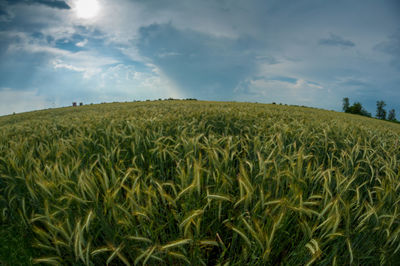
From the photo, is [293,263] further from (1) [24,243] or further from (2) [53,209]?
(1) [24,243]

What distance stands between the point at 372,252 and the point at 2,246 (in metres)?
3.47

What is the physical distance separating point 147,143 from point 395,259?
9.70 feet

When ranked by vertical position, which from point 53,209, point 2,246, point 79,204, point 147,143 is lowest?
point 2,246

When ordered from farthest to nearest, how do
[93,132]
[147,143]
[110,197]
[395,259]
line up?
[93,132] < [147,143] < [395,259] < [110,197]

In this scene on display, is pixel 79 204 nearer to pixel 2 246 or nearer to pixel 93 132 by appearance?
pixel 2 246

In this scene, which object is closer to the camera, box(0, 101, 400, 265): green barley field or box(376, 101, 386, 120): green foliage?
box(0, 101, 400, 265): green barley field

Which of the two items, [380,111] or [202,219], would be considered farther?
[380,111]

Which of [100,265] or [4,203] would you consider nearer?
[100,265]

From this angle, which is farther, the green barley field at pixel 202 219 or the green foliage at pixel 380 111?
the green foliage at pixel 380 111

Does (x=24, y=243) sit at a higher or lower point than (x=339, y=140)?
lower

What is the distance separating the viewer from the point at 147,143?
3.08 m

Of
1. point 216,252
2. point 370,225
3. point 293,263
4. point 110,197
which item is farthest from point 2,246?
point 370,225

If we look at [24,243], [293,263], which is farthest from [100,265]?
[293,263]

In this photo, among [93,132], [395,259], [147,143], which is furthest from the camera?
[93,132]
